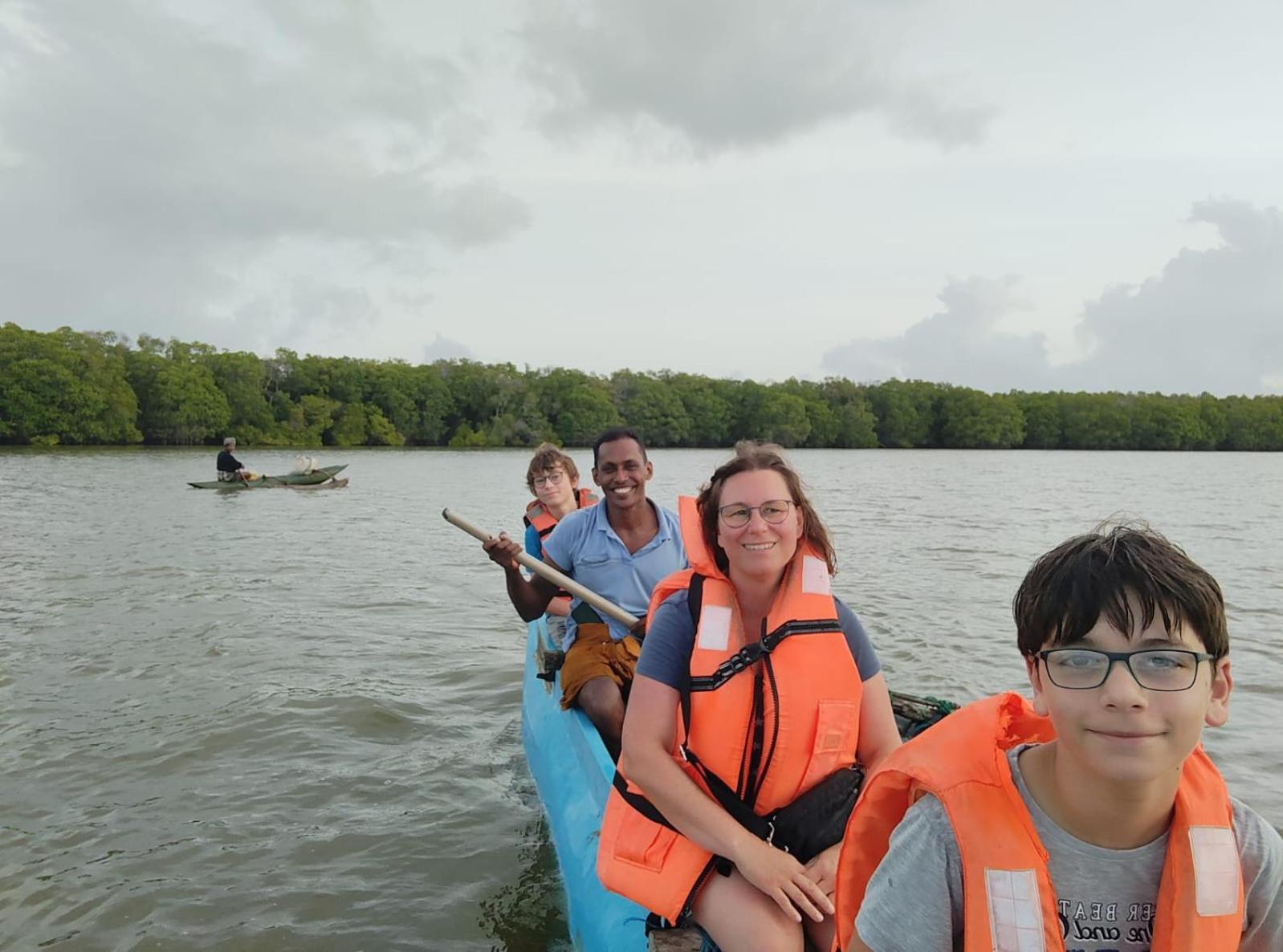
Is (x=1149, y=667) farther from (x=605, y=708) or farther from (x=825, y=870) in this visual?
(x=605, y=708)

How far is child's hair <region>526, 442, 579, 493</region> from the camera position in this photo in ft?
18.1

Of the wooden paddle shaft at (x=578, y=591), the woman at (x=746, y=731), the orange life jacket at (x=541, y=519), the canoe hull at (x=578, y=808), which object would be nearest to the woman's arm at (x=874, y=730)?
the woman at (x=746, y=731)

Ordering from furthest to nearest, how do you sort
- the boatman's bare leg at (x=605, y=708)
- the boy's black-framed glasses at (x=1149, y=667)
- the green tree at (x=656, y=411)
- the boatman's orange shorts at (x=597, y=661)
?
the green tree at (x=656, y=411), the boatman's orange shorts at (x=597, y=661), the boatman's bare leg at (x=605, y=708), the boy's black-framed glasses at (x=1149, y=667)

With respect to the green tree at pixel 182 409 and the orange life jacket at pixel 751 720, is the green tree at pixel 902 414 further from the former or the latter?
the orange life jacket at pixel 751 720

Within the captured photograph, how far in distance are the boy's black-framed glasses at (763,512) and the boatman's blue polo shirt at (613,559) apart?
1815 mm

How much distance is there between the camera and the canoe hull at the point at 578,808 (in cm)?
286

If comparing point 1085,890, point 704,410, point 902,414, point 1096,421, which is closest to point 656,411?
point 704,410

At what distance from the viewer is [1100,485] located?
3148cm

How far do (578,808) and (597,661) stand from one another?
707 mm

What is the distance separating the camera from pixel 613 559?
4.42 metres

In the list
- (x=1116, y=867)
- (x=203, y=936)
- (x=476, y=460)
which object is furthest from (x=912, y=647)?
(x=476, y=460)

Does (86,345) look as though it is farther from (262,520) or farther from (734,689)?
(734,689)

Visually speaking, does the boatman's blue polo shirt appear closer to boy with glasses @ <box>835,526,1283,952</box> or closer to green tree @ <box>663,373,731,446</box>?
boy with glasses @ <box>835,526,1283,952</box>

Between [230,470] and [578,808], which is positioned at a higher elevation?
[230,470]
